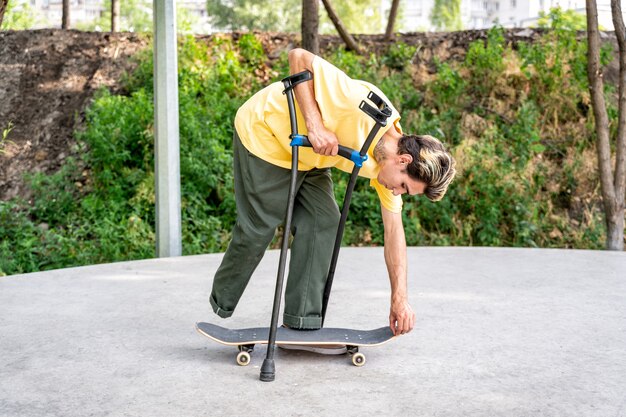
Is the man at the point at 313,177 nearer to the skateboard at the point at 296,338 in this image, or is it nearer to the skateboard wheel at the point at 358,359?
the skateboard at the point at 296,338

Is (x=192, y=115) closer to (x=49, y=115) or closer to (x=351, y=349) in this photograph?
(x=49, y=115)

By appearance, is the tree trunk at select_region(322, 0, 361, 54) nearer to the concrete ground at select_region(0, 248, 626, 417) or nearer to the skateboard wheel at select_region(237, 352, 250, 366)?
the concrete ground at select_region(0, 248, 626, 417)

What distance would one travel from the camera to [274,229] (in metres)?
3.26

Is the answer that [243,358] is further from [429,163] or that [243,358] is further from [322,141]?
[429,163]

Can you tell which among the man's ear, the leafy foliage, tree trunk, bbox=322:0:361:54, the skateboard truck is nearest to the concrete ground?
the skateboard truck

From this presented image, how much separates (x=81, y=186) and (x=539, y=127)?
500 cm

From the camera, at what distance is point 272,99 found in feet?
10.3

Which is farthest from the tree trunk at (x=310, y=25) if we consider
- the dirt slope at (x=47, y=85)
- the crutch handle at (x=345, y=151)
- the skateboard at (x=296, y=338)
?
the crutch handle at (x=345, y=151)

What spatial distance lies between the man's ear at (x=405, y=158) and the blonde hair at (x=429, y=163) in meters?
0.01

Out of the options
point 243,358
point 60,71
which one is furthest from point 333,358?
point 60,71

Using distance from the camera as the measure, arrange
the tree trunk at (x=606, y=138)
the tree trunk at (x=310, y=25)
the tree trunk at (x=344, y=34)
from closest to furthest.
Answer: the tree trunk at (x=606, y=138)
the tree trunk at (x=310, y=25)
the tree trunk at (x=344, y=34)

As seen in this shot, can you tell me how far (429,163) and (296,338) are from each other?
0.95 m

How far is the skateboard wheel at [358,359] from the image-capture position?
3.26 meters

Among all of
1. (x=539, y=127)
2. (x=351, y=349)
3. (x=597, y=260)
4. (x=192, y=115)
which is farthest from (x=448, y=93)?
(x=351, y=349)
